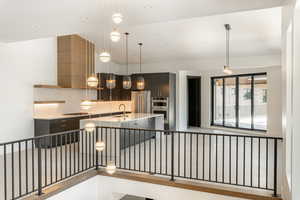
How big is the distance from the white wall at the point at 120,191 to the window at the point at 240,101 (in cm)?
625

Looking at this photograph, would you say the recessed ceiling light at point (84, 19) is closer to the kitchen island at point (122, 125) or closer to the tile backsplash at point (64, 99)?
the kitchen island at point (122, 125)

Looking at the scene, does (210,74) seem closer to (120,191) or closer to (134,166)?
(134,166)

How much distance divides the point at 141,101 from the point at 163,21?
549 centimetres

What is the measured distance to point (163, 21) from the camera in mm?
4102

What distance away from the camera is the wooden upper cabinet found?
7.35 metres

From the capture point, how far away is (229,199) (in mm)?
3734

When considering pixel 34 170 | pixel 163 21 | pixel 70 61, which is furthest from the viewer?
pixel 70 61

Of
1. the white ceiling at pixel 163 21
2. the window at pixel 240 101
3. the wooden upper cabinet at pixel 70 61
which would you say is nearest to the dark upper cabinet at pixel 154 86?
the white ceiling at pixel 163 21

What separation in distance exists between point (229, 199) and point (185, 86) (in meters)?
6.64

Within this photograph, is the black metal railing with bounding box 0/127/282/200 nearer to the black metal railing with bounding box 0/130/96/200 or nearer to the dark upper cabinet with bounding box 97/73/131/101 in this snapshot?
the black metal railing with bounding box 0/130/96/200

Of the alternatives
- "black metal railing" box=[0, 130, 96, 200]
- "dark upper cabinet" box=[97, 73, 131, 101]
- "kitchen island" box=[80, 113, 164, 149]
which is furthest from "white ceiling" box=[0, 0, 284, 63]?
"kitchen island" box=[80, 113, 164, 149]

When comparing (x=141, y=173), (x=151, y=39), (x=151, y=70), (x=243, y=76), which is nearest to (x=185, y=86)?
(x=151, y=70)

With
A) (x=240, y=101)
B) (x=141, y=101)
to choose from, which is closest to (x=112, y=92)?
(x=141, y=101)

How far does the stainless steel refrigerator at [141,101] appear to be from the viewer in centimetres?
922
